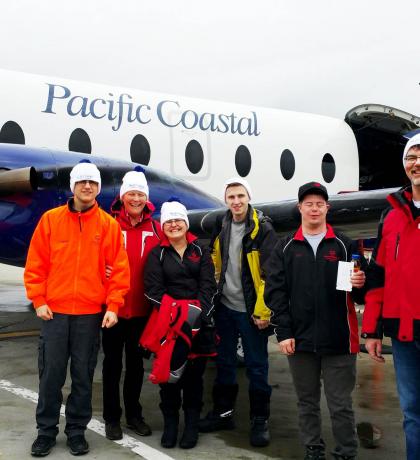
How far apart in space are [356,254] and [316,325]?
57cm

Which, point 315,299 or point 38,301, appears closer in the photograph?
point 315,299

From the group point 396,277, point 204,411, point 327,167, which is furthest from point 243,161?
point 396,277

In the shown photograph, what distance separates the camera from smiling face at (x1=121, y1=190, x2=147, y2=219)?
4.39 meters

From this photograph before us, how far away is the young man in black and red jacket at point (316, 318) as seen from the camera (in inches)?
143

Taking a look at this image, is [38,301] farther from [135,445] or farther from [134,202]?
[135,445]

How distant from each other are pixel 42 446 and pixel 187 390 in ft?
3.26

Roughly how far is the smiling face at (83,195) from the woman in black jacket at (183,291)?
514 mm

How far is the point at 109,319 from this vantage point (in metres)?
3.92

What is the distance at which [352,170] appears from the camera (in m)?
12.5

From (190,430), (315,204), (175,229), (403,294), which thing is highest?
(315,204)

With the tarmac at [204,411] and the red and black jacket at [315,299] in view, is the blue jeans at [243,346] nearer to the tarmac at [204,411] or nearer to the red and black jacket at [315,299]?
the tarmac at [204,411]

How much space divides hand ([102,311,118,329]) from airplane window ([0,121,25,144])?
187 inches

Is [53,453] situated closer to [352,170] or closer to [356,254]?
[356,254]

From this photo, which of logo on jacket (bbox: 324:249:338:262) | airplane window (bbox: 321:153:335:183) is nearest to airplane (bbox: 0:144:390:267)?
logo on jacket (bbox: 324:249:338:262)
